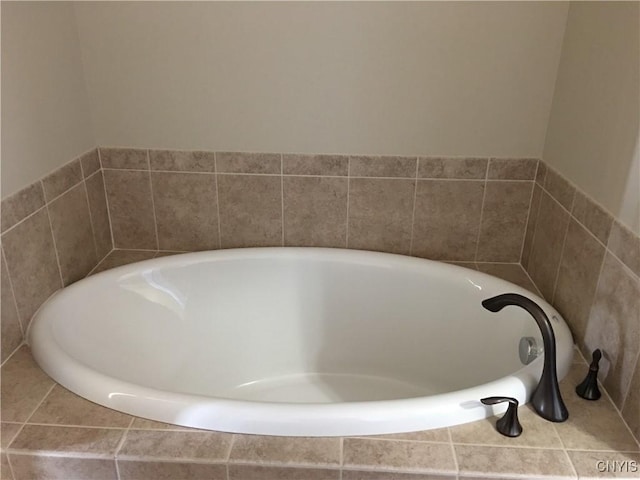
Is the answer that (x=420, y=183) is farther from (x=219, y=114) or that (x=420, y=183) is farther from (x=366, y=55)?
(x=219, y=114)

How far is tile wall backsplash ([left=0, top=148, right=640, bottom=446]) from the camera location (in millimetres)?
1556

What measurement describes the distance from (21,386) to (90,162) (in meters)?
0.80

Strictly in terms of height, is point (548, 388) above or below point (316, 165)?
below

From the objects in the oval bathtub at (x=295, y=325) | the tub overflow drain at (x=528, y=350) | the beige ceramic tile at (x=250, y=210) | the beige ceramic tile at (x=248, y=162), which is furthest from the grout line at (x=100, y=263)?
the tub overflow drain at (x=528, y=350)

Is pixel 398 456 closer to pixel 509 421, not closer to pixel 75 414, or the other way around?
pixel 509 421

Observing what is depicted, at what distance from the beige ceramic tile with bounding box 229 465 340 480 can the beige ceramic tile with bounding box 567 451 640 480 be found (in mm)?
448

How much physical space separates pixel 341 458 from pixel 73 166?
1189 millimetres

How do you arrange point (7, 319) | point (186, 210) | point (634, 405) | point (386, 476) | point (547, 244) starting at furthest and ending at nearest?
1. point (186, 210)
2. point (547, 244)
3. point (7, 319)
4. point (634, 405)
5. point (386, 476)

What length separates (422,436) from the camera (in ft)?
3.27

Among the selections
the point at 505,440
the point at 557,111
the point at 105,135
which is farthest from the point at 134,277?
the point at 557,111

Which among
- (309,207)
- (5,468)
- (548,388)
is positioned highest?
(309,207)

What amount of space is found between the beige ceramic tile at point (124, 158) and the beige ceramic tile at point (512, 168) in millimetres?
1159

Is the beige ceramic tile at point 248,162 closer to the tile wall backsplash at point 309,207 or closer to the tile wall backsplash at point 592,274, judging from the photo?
the tile wall backsplash at point 309,207

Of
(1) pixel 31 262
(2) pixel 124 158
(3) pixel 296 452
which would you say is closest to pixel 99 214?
(2) pixel 124 158
